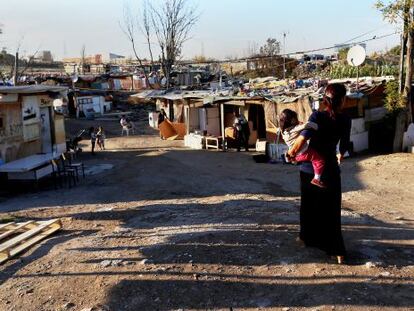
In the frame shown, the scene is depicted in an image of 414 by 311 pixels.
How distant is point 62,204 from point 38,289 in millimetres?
5685

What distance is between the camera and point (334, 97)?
14.8 ft

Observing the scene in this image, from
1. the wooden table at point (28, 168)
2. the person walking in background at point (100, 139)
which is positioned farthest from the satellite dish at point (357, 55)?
the wooden table at point (28, 168)

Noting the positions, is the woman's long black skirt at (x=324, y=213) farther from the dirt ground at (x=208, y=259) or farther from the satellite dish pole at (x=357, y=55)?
the satellite dish pole at (x=357, y=55)

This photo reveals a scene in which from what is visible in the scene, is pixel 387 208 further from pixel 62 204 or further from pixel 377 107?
pixel 377 107

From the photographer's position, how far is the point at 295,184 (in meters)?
12.1

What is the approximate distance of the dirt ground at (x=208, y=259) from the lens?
13.6 ft

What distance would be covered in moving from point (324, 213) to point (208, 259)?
1.22 metres

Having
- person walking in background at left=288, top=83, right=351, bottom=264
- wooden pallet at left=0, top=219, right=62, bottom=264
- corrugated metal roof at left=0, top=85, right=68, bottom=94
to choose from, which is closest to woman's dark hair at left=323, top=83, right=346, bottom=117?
person walking in background at left=288, top=83, right=351, bottom=264

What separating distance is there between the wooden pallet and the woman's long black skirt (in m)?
3.42

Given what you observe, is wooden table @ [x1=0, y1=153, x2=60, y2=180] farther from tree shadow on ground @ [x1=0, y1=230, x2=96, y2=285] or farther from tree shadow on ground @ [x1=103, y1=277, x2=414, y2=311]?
tree shadow on ground @ [x1=103, y1=277, x2=414, y2=311]

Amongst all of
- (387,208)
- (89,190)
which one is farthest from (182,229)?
(89,190)

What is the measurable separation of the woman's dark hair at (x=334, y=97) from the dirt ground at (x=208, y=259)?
145 centimetres

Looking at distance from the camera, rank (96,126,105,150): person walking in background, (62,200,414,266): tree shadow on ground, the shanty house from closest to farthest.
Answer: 1. (62,200,414,266): tree shadow on ground
2. the shanty house
3. (96,126,105,150): person walking in background

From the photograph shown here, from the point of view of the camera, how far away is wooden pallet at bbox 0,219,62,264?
591 cm
